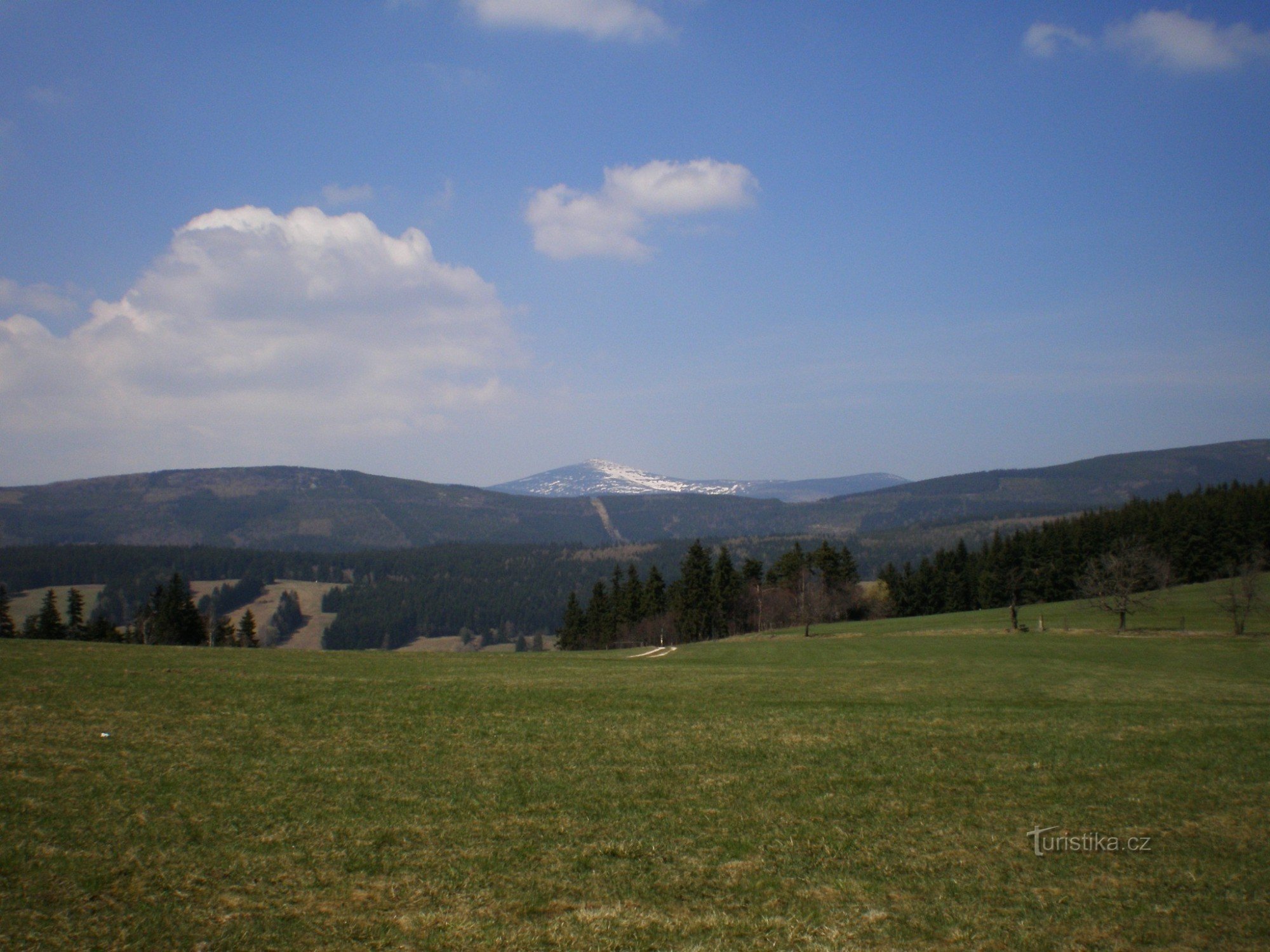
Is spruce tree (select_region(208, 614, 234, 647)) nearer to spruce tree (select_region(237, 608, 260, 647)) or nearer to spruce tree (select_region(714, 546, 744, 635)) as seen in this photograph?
spruce tree (select_region(237, 608, 260, 647))

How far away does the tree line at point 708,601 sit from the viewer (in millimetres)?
81312

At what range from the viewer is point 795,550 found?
288 feet

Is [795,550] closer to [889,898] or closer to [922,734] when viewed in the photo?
[922,734]

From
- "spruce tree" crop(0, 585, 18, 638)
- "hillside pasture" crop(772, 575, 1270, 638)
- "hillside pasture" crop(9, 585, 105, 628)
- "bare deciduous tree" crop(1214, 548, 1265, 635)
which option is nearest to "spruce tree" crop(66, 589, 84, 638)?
"spruce tree" crop(0, 585, 18, 638)

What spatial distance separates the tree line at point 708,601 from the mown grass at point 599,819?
62013 millimetres

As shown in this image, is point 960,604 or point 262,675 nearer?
point 262,675

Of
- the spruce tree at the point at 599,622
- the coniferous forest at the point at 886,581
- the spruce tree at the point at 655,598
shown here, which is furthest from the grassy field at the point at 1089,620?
the spruce tree at the point at 599,622

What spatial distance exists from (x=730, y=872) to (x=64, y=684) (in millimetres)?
15860

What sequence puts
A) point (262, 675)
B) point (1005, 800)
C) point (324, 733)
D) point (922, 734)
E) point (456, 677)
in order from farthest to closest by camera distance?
point (456, 677), point (262, 675), point (922, 734), point (324, 733), point (1005, 800)

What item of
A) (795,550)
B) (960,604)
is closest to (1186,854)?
(795,550)

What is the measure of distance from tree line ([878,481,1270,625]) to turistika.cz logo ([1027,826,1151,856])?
240 ft

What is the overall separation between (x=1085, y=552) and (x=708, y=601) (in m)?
49.5

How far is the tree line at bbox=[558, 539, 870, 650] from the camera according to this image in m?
81.3

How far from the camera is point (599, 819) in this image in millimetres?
10055
